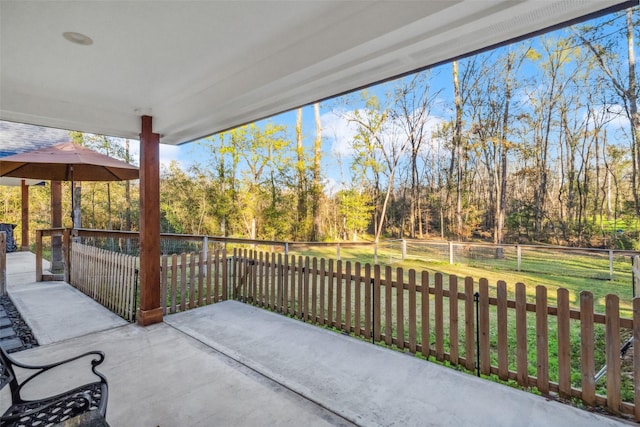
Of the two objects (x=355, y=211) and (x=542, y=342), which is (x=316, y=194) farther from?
(x=542, y=342)

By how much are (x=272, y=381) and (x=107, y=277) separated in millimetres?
3431

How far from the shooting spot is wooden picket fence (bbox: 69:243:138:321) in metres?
3.90

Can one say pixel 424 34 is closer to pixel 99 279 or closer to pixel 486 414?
pixel 486 414

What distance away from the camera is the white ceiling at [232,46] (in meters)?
1.75

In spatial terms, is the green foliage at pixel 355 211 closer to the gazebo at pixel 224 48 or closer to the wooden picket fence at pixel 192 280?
the wooden picket fence at pixel 192 280

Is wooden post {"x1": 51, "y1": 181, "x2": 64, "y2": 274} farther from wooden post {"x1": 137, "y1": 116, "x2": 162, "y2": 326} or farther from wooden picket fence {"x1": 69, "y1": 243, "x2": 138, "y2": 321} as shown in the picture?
wooden post {"x1": 137, "y1": 116, "x2": 162, "y2": 326}

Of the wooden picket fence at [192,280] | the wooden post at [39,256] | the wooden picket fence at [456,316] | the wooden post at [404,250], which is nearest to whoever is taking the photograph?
the wooden picket fence at [456,316]

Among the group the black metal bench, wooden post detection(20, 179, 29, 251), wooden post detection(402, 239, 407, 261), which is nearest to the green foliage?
wooden post detection(402, 239, 407, 261)

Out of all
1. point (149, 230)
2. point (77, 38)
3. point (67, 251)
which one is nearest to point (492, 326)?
point (149, 230)

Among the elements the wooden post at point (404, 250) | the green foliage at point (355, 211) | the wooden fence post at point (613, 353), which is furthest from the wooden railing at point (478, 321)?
the green foliage at point (355, 211)

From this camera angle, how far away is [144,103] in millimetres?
3652

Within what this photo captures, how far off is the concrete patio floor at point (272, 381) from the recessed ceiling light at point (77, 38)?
2659 mm

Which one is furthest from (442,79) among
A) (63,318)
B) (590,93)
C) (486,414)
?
(63,318)

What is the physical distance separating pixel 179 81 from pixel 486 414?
154 inches
